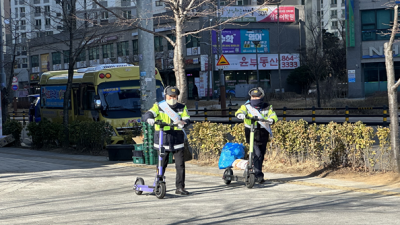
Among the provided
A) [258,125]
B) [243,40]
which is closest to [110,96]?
[258,125]

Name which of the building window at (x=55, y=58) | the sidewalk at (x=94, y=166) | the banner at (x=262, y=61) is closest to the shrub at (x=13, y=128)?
the sidewalk at (x=94, y=166)

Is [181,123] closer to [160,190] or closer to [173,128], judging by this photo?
[173,128]

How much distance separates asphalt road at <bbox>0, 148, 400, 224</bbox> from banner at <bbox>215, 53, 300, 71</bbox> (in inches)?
1942

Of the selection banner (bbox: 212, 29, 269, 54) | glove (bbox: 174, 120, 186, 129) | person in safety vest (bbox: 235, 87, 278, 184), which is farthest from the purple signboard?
glove (bbox: 174, 120, 186, 129)

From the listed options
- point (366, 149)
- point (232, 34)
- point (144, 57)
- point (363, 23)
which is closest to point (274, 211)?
point (366, 149)

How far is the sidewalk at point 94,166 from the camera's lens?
900cm

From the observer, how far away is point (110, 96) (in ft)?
60.1

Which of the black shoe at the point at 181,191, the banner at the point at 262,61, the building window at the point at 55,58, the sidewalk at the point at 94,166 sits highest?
the building window at the point at 55,58

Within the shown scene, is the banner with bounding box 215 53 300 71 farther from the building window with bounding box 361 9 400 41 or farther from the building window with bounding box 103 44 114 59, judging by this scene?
the building window with bounding box 361 9 400 41

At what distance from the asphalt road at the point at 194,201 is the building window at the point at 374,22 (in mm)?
33090

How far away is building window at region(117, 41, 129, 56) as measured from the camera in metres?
64.4

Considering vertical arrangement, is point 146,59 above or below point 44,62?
below

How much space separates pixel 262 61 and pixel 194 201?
54289 millimetres

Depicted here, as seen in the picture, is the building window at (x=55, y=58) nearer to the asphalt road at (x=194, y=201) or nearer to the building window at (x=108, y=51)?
the building window at (x=108, y=51)
